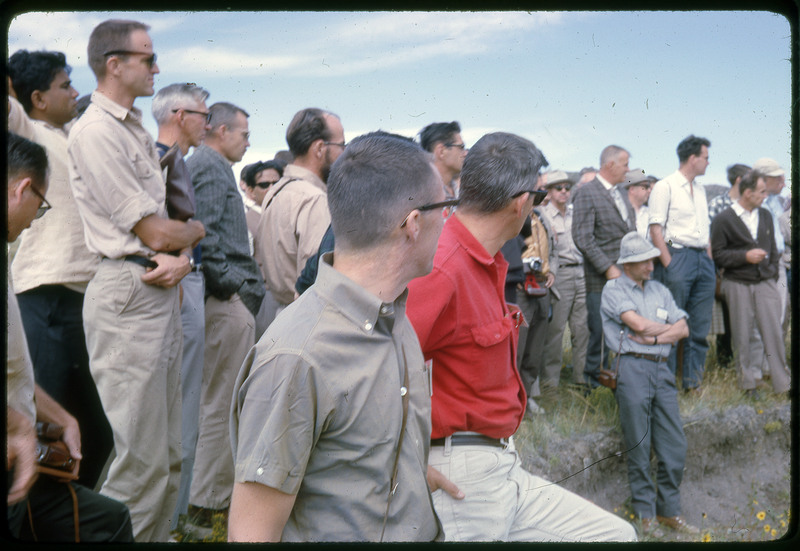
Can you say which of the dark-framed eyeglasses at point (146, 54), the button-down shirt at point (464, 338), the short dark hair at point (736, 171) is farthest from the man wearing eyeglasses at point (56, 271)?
the short dark hair at point (736, 171)

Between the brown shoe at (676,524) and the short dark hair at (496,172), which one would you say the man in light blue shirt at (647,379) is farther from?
the short dark hair at (496,172)

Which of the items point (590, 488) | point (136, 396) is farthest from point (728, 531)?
point (136, 396)

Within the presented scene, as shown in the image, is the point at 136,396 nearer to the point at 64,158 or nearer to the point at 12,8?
the point at 64,158

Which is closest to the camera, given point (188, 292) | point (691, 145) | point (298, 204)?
point (188, 292)

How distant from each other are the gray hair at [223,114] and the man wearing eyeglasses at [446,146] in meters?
1.17

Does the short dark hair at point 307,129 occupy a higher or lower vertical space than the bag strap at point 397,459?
higher

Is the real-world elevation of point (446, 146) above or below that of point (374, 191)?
below

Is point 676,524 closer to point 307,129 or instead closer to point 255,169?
point 307,129

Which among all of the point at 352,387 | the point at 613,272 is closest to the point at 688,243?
the point at 613,272

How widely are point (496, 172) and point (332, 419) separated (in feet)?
4.30

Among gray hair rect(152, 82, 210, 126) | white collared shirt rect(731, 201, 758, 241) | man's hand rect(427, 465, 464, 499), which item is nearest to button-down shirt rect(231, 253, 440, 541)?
man's hand rect(427, 465, 464, 499)

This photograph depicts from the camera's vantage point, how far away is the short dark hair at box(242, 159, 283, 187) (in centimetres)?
629

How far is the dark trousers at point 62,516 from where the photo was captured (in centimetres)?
207

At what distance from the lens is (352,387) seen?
163 cm
